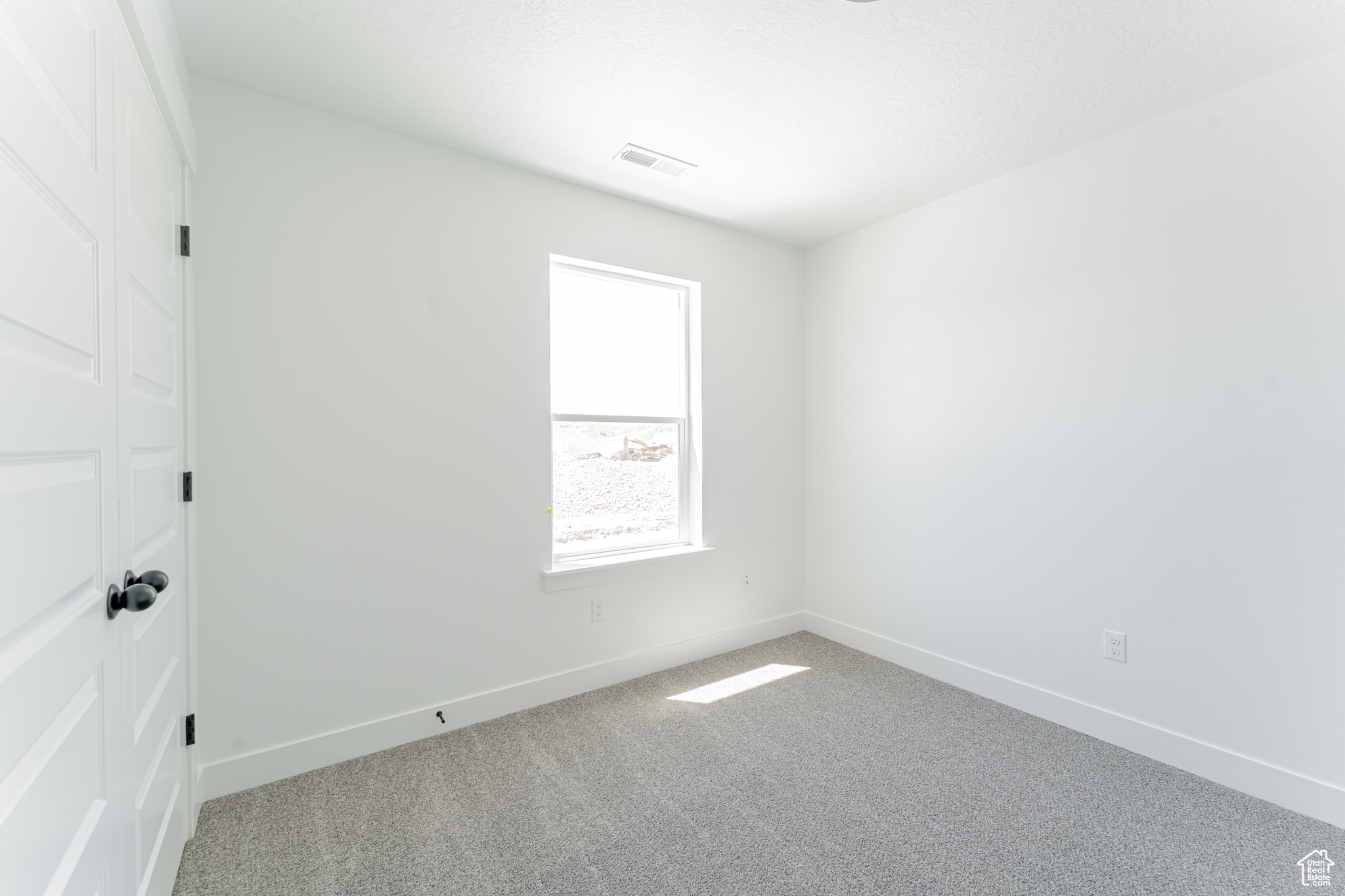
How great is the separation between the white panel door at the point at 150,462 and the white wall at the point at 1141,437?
10.8ft

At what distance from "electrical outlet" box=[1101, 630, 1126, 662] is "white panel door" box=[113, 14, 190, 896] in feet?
11.0

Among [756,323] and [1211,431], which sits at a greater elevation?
[756,323]

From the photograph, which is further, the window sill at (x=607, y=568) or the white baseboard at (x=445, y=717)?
the window sill at (x=607, y=568)

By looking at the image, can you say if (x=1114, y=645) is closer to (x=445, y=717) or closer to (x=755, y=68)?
(x=755, y=68)

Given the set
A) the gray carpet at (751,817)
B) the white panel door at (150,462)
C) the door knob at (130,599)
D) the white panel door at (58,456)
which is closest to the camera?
the white panel door at (58,456)

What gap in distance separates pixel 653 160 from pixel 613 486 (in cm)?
168

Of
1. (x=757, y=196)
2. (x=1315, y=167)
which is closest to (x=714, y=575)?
(x=757, y=196)

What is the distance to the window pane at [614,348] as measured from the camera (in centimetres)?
317

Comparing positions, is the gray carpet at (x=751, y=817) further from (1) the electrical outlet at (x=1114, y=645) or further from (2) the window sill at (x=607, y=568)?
(2) the window sill at (x=607, y=568)

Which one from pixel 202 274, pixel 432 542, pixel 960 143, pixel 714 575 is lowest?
pixel 714 575

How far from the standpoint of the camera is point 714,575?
3646mm

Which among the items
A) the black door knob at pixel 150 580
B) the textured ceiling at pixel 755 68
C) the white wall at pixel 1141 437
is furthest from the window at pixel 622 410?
the black door knob at pixel 150 580

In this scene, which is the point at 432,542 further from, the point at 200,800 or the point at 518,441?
the point at 200,800

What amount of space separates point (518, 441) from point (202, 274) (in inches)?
52.6
